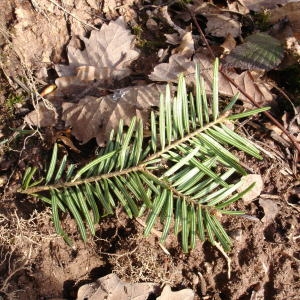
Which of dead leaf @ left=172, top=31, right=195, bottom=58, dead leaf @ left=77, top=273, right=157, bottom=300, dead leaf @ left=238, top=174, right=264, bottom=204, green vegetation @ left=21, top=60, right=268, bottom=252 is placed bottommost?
dead leaf @ left=77, top=273, right=157, bottom=300

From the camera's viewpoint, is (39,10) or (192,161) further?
(39,10)

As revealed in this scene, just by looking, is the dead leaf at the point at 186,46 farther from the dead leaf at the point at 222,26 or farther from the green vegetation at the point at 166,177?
the green vegetation at the point at 166,177

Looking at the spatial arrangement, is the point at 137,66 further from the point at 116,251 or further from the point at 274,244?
the point at 274,244

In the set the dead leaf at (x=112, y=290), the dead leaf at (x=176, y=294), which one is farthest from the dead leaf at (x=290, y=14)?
the dead leaf at (x=112, y=290)

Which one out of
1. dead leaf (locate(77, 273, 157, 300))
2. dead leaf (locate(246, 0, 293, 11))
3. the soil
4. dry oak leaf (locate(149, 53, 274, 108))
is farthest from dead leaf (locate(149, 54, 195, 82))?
dead leaf (locate(77, 273, 157, 300))

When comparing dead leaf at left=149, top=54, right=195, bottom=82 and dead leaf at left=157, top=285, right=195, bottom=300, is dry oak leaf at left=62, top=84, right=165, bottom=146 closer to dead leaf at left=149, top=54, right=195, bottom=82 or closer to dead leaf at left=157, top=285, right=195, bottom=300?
dead leaf at left=149, top=54, right=195, bottom=82

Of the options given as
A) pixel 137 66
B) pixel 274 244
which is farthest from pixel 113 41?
pixel 274 244
